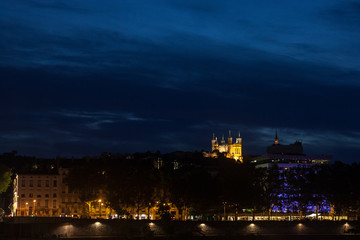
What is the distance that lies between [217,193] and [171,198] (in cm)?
785

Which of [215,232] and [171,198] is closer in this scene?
[215,232]

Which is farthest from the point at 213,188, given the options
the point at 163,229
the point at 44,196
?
the point at 44,196

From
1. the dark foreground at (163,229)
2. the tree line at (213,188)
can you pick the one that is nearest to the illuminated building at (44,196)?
the tree line at (213,188)

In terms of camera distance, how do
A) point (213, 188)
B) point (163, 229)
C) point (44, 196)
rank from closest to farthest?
point (163, 229), point (213, 188), point (44, 196)

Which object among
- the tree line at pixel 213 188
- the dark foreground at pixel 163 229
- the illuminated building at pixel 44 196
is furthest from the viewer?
the illuminated building at pixel 44 196

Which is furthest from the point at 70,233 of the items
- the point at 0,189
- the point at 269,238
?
the point at 0,189

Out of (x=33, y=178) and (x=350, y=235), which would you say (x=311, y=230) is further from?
(x=33, y=178)

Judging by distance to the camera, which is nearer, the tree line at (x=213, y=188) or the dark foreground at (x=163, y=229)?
the dark foreground at (x=163, y=229)

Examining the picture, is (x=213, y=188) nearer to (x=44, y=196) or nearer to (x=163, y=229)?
(x=163, y=229)

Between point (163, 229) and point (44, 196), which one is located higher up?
point (44, 196)

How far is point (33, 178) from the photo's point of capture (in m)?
Result: 142

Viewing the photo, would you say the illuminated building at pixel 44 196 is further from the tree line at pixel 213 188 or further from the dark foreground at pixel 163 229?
the dark foreground at pixel 163 229

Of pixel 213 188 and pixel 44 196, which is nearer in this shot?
pixel 213 188

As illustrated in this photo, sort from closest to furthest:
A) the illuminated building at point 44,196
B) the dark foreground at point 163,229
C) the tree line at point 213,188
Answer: the dark foreground at point 163,229 < the tree line at point 213,188 < the illuminated building at point 44,196
